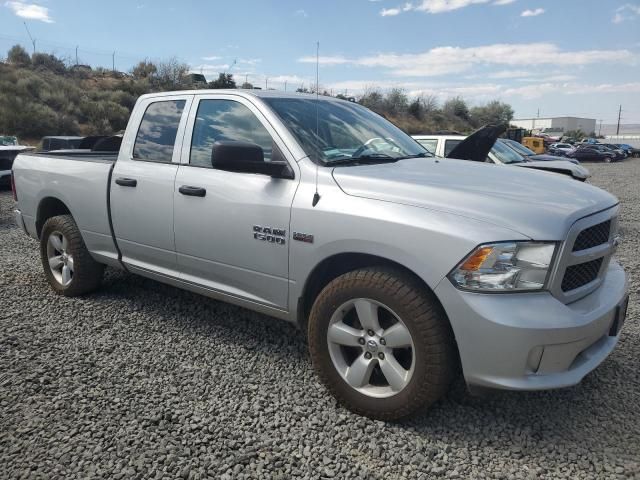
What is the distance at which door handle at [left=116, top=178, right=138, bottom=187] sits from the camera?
4.06 meters

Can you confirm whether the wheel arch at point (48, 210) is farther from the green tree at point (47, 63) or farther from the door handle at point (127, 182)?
the green tree at point (47, 63)

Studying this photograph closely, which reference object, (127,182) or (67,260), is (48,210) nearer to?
(67,260)

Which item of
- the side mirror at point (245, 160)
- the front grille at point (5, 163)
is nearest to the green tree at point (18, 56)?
the front grille at point (5, 163)

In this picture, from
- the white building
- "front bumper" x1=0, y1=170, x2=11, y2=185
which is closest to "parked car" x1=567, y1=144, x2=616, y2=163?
"front bumper" x1=0, y1=170, x2=11, y2=185

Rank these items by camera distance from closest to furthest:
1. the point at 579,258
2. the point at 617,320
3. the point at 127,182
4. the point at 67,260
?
the point at 579,258, the point at 617,320, the point at 127,182, the point at 67,260

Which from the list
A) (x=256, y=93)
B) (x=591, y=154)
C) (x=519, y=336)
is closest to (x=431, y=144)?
(x=256, y=93)

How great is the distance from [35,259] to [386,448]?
17.9 feet

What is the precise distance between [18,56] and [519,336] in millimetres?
45852

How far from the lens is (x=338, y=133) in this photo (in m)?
3.59

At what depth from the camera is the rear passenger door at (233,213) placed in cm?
323

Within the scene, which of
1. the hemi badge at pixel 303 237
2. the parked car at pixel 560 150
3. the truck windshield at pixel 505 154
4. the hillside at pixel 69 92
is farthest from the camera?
the parked car at pixel 560 150

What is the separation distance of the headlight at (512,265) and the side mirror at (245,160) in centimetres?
128

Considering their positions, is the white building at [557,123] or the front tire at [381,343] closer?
the front tire at [381,343]

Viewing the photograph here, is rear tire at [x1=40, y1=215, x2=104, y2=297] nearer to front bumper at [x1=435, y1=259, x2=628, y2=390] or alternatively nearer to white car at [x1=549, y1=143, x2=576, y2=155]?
front bumper at [x1=435, y1=259, x2=628, y2=390]
